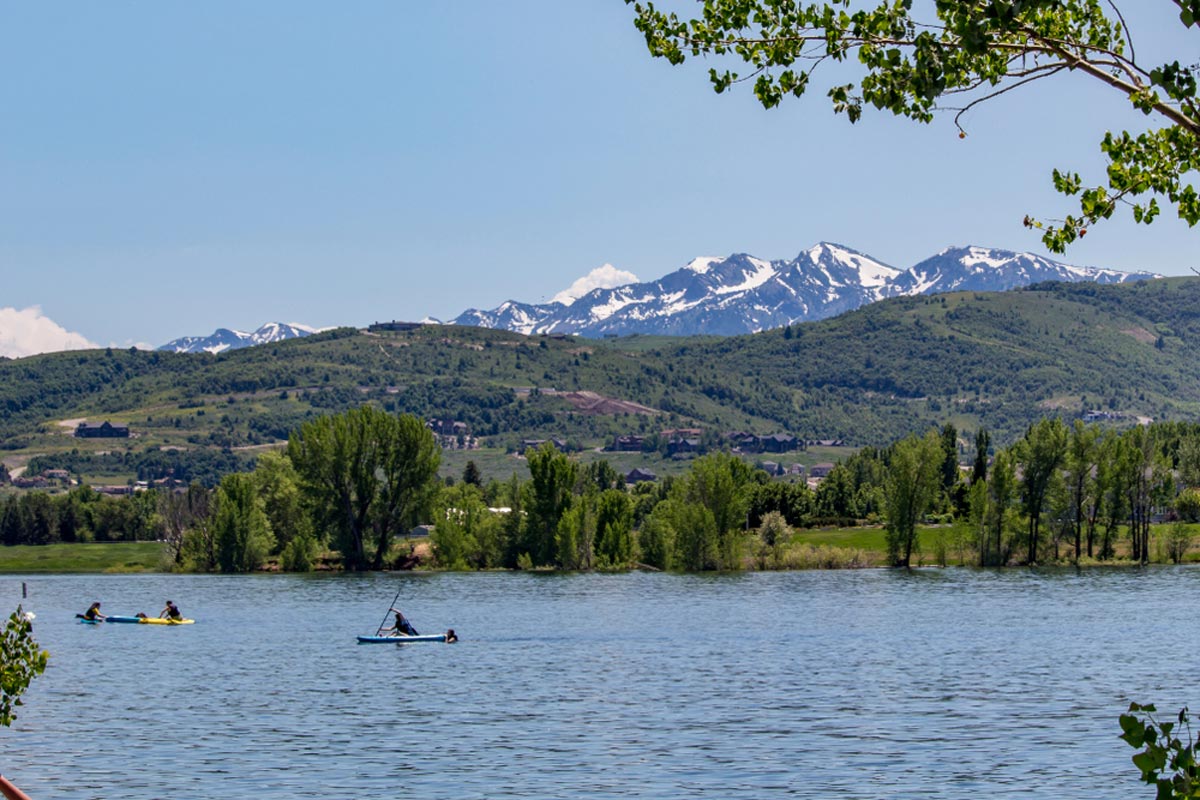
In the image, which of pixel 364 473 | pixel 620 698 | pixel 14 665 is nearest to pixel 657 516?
pixel 364 473

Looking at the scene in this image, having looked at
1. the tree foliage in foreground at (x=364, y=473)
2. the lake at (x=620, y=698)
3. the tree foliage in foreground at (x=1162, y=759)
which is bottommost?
the lake at (x=620, y=698)

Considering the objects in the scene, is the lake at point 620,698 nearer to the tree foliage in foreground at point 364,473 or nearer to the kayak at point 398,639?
the kayak at point 398,639

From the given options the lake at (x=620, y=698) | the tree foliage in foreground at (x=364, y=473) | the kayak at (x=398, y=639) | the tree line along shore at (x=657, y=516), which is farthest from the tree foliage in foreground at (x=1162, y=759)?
the tree foliage in foreground at (x=364, y=473)

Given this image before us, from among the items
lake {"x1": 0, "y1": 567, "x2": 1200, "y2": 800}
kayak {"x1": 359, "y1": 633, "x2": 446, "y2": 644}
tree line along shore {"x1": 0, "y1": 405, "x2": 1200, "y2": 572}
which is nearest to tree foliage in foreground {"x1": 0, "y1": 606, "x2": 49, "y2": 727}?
lake {"x1": 0, "y1": 567, "x2": 1200, "y2": 800}

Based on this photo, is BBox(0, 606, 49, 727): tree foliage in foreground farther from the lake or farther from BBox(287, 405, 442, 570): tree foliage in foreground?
BBox(287, 405, 442, 570): tree foliage in foreground

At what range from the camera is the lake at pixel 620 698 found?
4209 centimetres

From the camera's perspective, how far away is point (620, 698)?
59.4 metres

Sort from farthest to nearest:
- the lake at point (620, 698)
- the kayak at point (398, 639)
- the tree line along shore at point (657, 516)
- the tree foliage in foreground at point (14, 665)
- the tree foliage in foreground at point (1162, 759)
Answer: the tree line along shore at point (657, 516)
the kayak at point (398, 639)
the lake at point (620, 698)
the tree foliage in foreground at point (14, 665)
the tree foliage in foreground at point (1162, 759)

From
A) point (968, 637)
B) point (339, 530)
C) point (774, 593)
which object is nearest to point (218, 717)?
point (968, 637)

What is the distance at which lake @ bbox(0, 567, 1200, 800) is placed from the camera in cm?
4209

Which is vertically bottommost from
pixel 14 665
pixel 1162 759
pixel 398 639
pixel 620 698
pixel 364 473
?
pixel 620 698

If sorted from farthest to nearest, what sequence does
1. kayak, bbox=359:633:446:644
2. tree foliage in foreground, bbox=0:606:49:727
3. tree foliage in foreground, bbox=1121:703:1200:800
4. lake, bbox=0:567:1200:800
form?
kayak, bbox=359:633:446:644 → lake, bbox=0:567:1200:800 → tree foliage in foreground, bbox=0:606:49:727 → tree foliage in foreground, bbox=1121:703:1200:800

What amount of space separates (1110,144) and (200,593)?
125 meters

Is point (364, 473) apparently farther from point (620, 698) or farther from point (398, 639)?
point (620, 698)
